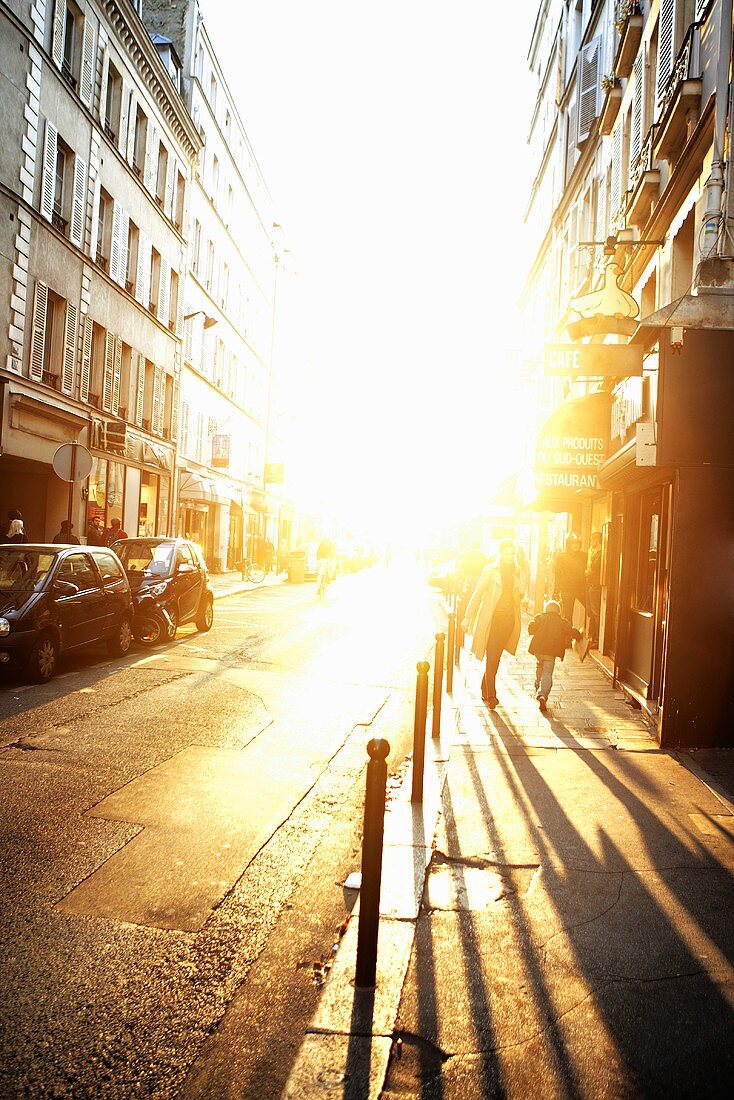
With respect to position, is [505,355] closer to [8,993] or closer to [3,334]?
[3,334]

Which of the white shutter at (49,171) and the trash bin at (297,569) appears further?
the trash bin at (297,569)

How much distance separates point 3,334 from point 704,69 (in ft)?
48.1

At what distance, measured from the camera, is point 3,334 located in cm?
1883

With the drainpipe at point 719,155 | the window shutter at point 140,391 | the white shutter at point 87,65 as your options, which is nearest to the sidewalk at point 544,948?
the drainpipe at point 719,155

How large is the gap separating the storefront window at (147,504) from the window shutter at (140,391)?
5.95 ft

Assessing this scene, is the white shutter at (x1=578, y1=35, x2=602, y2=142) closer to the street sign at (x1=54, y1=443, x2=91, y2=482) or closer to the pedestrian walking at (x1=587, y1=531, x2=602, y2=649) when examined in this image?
the pedestrian walking at (x1=587, y1=531, x2=602, y2=649)

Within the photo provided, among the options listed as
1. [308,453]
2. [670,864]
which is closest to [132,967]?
[670,864]

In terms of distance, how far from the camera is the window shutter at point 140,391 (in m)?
28.0

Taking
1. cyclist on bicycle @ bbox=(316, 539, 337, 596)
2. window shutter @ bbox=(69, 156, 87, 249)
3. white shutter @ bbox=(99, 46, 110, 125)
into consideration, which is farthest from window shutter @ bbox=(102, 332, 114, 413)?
cyclist on bicycle @ bbox=(316, 539, 337, 596)

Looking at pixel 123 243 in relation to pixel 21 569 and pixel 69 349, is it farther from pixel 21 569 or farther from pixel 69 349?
pixel 21 569

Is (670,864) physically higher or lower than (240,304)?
lower

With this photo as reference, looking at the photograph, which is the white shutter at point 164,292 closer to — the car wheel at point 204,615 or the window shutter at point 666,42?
the car wheel at point 204,615

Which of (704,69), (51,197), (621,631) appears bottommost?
(621,631)

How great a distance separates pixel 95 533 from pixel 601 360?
1495cm
